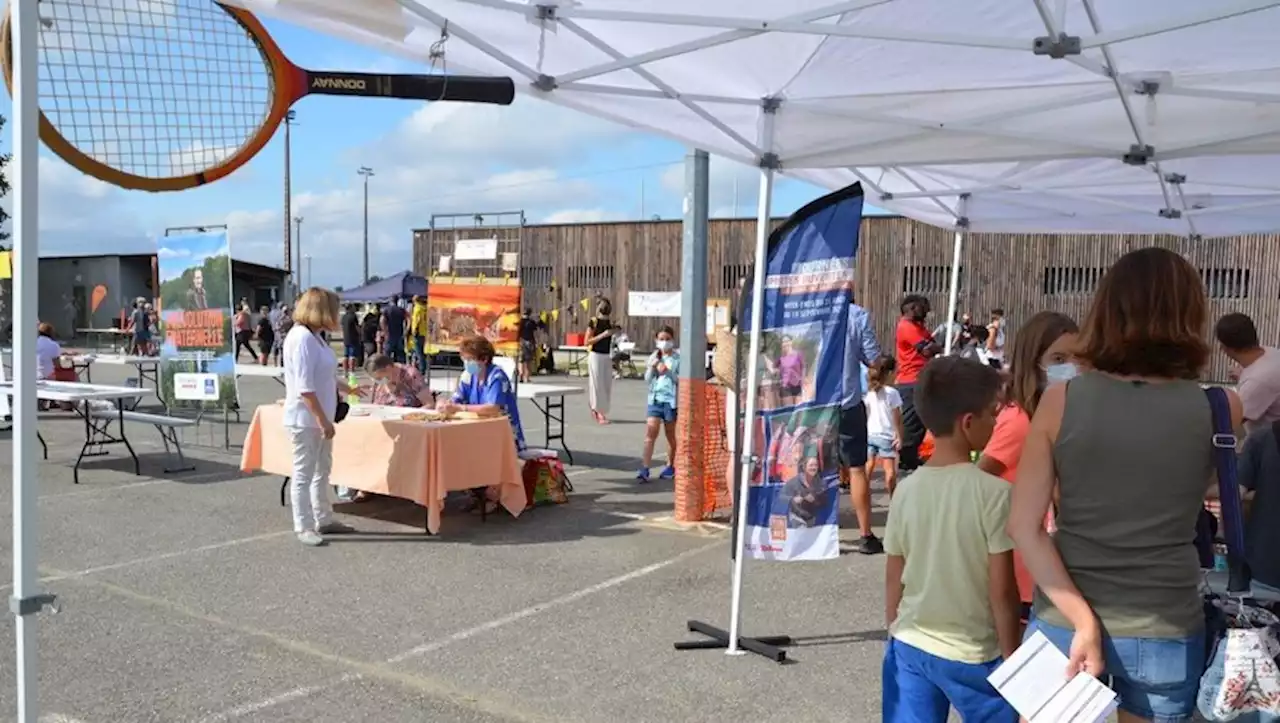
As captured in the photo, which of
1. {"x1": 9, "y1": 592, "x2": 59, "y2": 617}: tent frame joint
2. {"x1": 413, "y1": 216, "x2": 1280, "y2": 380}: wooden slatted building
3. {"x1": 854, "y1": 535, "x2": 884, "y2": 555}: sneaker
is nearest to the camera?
{"x1": 9, "y1": 592, "x2": 59, "y2": 617}: tent frame joint

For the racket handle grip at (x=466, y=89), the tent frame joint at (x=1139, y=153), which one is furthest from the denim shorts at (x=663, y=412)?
the racket handle grip at (x=466, y=89)

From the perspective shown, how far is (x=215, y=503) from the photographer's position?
839 cm

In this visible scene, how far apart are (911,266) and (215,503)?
77.8ft

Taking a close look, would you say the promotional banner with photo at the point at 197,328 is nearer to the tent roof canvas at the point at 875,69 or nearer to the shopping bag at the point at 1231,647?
the tent roof canvas at the point at 875,69

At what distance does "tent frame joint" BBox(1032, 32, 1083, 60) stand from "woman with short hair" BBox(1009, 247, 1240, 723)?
1.65 metres

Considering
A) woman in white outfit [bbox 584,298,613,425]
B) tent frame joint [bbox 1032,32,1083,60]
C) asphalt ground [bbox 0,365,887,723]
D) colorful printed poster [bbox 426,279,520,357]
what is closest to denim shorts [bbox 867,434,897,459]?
asphalt ground [bbox 0,365,887,723]

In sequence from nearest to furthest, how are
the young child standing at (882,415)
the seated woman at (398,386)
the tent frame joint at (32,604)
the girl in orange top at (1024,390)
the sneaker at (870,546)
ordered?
1. the tent frame joint at (32,604)
2. the girl in orange top at (1024,390)
3. the sneaker at (870,546)
4. the young child standing at (882,415)
5. the seated woman at (398,386)

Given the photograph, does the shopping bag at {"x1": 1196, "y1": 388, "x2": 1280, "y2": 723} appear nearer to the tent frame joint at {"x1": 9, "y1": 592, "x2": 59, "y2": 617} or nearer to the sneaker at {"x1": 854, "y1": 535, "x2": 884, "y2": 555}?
the tent frame joint at {"x1": 9, "y1": 592, "x2": 59, "y2": 617}

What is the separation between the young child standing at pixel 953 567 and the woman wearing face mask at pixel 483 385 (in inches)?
231

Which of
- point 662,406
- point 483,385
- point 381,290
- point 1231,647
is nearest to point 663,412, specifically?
point 662,406

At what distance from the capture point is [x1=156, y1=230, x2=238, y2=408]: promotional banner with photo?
11.3 m

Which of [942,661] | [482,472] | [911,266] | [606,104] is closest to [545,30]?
[606,104]

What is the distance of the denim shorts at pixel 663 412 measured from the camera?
9469 mm

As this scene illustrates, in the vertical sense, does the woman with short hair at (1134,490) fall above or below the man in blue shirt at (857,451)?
above
